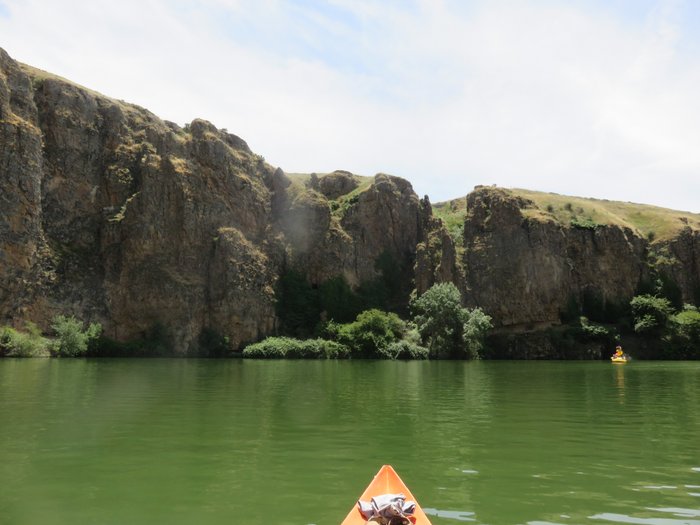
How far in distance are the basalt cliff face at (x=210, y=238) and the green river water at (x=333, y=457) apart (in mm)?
57594

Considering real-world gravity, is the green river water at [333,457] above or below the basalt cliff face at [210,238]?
below

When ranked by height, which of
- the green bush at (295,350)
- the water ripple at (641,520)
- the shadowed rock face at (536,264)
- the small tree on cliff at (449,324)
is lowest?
the green bush at (295,350)

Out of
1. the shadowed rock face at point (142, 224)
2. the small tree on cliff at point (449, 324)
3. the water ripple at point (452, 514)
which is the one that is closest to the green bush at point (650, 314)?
the small tree on cliff at point (449, 324)

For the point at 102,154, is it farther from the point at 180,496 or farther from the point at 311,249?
the point at 180,496

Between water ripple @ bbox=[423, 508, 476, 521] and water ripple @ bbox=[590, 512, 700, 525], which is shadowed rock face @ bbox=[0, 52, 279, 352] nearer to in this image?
water ripple @ bbox=[423, 508, 476, 521]

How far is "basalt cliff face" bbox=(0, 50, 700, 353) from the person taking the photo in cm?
7931

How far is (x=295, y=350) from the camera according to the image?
81.1 meters

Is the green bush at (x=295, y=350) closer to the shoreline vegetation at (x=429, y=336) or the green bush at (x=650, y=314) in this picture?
the shoreline vegetation at (x=429, y=336)

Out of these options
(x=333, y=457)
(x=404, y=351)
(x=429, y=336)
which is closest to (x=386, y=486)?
(x=333, y=457)

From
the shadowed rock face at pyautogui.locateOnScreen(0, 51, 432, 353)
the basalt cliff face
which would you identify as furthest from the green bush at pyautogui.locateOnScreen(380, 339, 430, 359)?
the shadowed rock face at pyautogui.locateOnScreen(0, 51, 432, 353)

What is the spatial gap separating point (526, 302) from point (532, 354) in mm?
8571

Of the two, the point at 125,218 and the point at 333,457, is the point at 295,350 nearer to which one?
the point at 125,218

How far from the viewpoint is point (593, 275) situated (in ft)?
302

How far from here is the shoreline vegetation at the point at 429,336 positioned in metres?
77.4
